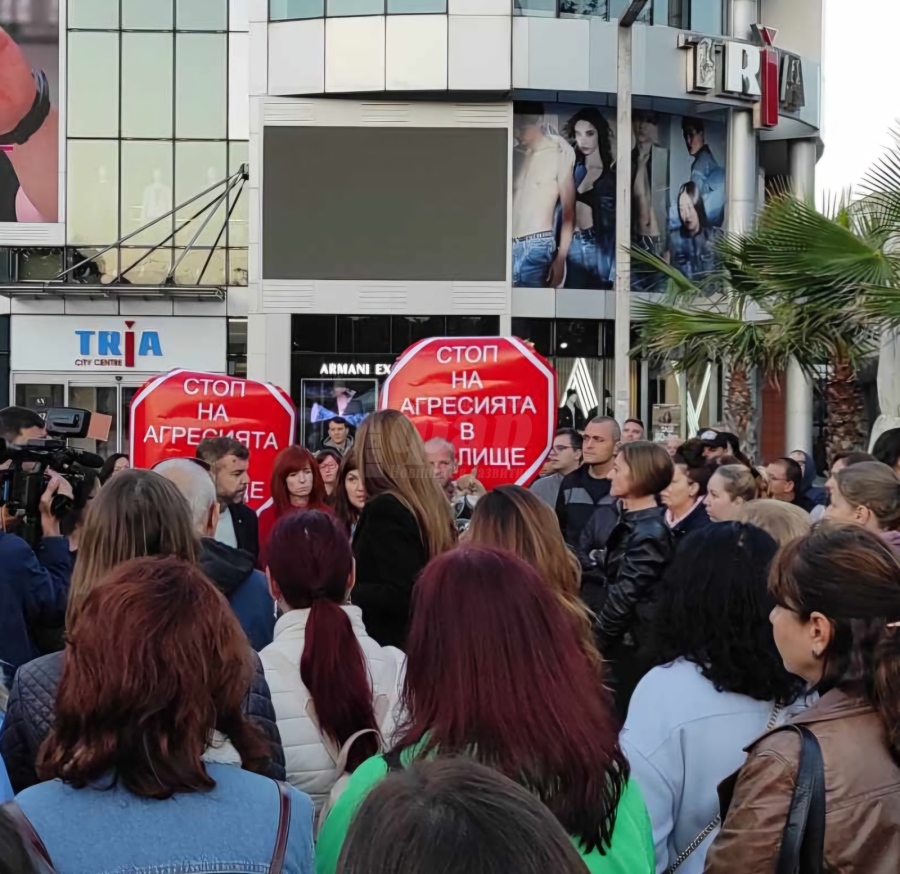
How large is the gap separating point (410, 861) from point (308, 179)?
24.8m

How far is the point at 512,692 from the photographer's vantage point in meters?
2.42

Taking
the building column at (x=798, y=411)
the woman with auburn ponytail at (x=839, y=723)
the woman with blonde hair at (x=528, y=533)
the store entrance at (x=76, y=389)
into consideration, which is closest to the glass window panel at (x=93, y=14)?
the store entrance at (x=76, y=389)

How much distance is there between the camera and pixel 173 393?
9.69 metres

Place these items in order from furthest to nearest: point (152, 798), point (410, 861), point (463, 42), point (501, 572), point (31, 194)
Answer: point (31, 194), point (463, 42), point (501, 572), point (152, 798), point (410, 861)

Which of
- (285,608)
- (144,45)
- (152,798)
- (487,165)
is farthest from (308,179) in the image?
(152,798)

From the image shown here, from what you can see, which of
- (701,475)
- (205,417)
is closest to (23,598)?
(701,475)

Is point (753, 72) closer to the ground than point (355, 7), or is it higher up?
closer to the ground

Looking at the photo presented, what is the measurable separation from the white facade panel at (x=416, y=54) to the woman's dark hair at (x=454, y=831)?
80.2 feet

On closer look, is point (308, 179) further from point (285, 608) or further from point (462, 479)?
point (285, 608)

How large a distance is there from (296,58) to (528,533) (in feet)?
73.8

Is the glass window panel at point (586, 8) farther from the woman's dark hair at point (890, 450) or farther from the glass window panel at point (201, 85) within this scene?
the woman's dark hair at point (890, 450)

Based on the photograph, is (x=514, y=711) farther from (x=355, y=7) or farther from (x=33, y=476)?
(x=355, y=7)

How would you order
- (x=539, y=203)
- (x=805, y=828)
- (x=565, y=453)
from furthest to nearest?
(x=539, y=203) → (x=565, y=453) → (x=805, y=828)

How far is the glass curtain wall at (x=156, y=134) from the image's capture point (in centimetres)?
2742
